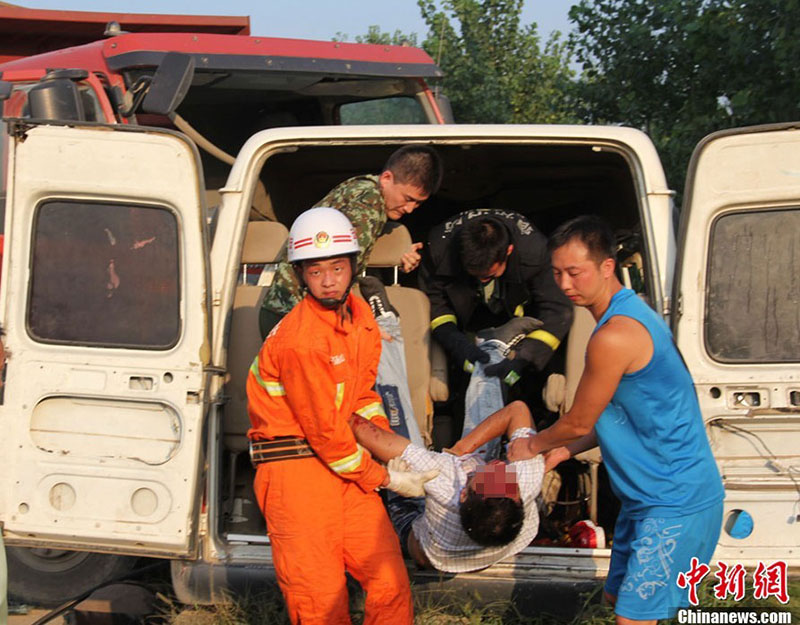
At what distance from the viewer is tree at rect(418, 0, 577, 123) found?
13992mm

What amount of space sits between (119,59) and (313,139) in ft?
7.71

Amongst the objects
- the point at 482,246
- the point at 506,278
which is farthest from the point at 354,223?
the point at 506,278

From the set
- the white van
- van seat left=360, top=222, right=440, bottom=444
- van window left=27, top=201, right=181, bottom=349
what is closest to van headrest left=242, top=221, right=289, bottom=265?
the white van

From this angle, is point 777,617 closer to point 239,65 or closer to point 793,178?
point 793,178

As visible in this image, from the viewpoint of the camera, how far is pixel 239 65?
616 cm

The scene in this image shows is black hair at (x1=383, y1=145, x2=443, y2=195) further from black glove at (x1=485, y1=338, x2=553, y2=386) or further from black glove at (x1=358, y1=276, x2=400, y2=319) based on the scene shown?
black glove at (x1=485, y1=338, x2=553, y2=386)

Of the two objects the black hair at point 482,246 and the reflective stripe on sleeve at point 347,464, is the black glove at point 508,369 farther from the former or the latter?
the reflective stripe on sleeve at point 347,464

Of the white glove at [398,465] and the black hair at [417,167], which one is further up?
the black hair at [417,167]

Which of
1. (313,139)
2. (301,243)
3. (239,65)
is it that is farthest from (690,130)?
(301,243)

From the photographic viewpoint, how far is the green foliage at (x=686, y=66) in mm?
8617

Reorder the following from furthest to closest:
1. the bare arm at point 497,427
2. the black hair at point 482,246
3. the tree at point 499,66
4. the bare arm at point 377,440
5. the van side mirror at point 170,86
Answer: the tree at point 499,66
the van side mirror at point 170,86
the black hair at point 482,246
the bare arm at point 497,427
the bare arm at point 377,440

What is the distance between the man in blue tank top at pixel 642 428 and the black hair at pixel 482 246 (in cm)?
155

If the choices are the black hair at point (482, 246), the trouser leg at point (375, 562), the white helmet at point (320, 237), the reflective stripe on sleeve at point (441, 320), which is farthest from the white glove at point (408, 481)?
the black hair at point (482, 246)

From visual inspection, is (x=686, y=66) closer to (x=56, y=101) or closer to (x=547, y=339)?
(x=547, y=339)
